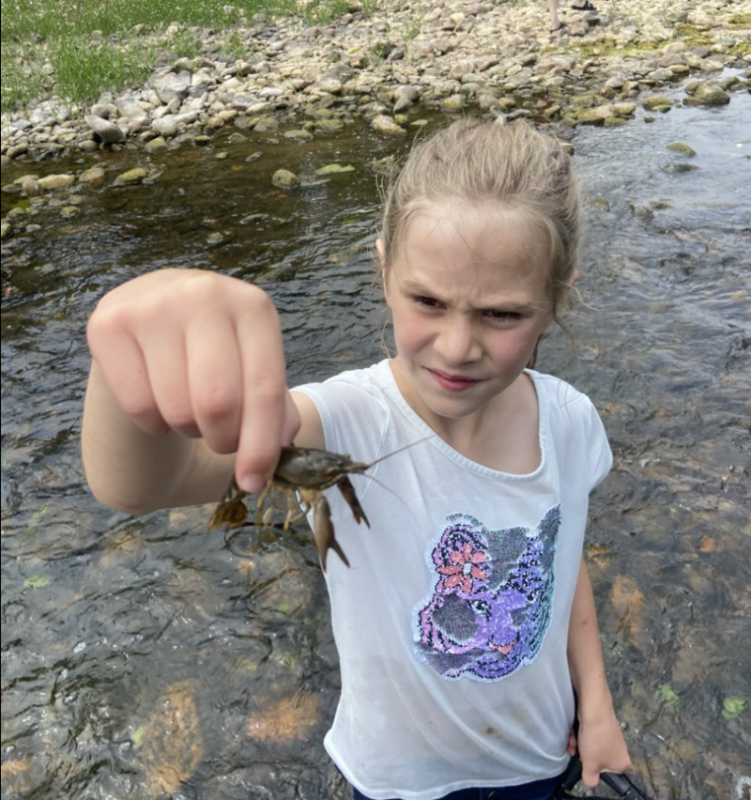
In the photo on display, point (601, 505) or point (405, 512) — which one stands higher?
point (405, 512)

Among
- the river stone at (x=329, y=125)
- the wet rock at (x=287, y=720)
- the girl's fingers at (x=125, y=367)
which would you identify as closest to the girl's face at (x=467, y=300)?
the girl's fingers at (x=125, y=367)

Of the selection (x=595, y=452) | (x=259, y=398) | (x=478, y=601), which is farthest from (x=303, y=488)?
(x=595, y=452)

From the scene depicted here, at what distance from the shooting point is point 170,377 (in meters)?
0.94

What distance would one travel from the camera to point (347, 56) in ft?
45.3

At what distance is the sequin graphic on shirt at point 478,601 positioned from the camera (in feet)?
6.06

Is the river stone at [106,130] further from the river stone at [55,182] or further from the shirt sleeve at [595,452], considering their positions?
the shirt sleeve at [595,452]

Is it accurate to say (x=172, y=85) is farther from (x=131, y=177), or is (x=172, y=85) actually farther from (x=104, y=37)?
(x=104, y=37)

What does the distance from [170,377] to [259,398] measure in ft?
0.42

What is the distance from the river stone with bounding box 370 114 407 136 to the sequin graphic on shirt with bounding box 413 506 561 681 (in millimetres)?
9190

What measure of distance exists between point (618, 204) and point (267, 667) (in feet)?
20.5

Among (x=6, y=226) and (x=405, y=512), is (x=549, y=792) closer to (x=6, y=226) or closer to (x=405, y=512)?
(x=405, y=512)

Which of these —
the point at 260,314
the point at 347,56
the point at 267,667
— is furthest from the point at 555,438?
the point at 347,56

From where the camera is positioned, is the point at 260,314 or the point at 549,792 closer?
the point at 260,314

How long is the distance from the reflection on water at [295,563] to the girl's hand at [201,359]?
2.53 metres
